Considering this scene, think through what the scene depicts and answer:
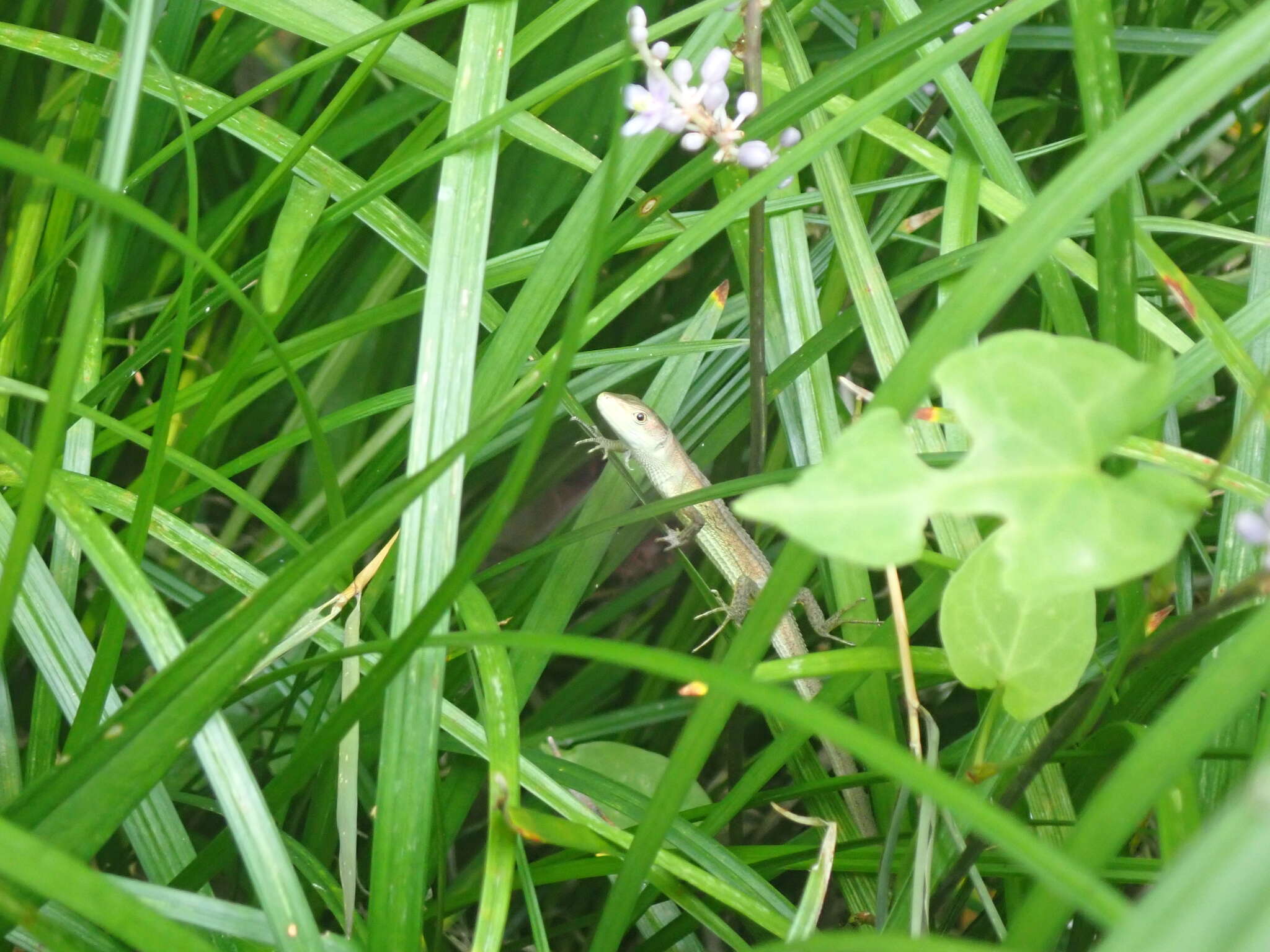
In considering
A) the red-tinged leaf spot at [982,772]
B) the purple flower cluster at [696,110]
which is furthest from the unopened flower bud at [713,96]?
the red-tinged leaf spot at [982,772]

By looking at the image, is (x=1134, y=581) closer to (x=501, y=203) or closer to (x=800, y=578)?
(x=800, y=578)

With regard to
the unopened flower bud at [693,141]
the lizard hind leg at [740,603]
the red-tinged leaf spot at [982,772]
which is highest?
the unopened flower bud at [693,141]

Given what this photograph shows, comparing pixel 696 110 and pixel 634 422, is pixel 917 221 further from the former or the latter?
pixel 696 110

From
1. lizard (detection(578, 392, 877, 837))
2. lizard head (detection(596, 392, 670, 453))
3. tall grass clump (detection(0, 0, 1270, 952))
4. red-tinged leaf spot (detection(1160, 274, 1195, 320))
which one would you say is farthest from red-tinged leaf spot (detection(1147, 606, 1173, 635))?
lizard head (detection(596, 392, 670, 453))

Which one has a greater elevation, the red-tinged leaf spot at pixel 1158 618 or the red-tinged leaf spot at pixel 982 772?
the red-tinged leaf spot at pixel 1158 618

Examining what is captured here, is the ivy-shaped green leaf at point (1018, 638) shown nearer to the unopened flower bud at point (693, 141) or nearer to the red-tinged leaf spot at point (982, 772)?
the red-tinged leaf spot at point (982, 772)

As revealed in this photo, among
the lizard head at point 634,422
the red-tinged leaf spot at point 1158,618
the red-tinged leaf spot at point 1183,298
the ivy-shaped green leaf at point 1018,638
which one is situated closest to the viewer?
the ivy-shaped green leaf at point 1018,638

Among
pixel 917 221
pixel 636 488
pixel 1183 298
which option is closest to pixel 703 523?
pixel 636 488

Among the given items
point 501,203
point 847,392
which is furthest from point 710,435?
point 501,203
